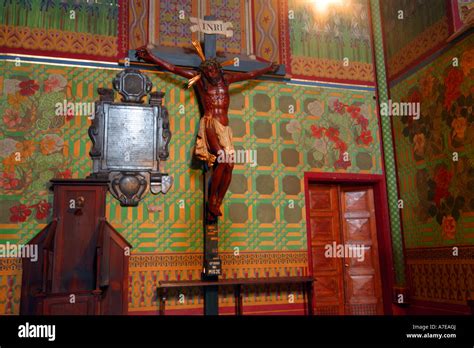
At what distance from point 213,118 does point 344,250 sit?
9.10 ft

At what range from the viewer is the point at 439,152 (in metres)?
5.59

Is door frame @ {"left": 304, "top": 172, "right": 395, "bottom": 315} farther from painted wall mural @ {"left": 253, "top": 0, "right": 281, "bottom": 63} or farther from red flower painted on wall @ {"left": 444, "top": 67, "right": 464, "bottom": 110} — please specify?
painted wall mural @ {"left": 253, "top": 0, "right": 281, "bottom": 63}

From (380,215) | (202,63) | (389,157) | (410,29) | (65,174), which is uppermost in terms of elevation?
(410,29)

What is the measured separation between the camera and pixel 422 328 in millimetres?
2031

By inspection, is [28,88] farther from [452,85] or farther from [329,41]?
[452,85]

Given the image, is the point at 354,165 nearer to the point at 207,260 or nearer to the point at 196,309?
the point at 207,260

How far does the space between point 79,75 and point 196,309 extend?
3429mm

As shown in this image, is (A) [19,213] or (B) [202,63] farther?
(B) [202,63]

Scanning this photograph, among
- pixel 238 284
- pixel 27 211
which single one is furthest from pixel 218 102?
pixel 27 211

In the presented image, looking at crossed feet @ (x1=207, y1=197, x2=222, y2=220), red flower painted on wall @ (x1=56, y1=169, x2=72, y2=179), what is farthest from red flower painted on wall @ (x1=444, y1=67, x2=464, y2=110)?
red flower painted on wall @ (x1=56, y1=169, x2=72, y2=179)

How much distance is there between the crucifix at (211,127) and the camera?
17.9 feet

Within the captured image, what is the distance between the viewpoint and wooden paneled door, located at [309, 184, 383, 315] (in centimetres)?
623

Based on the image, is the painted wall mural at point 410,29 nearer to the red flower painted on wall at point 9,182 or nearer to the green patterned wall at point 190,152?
the green patterned wall at point 190,152

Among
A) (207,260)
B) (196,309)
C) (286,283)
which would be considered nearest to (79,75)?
(207,260)
